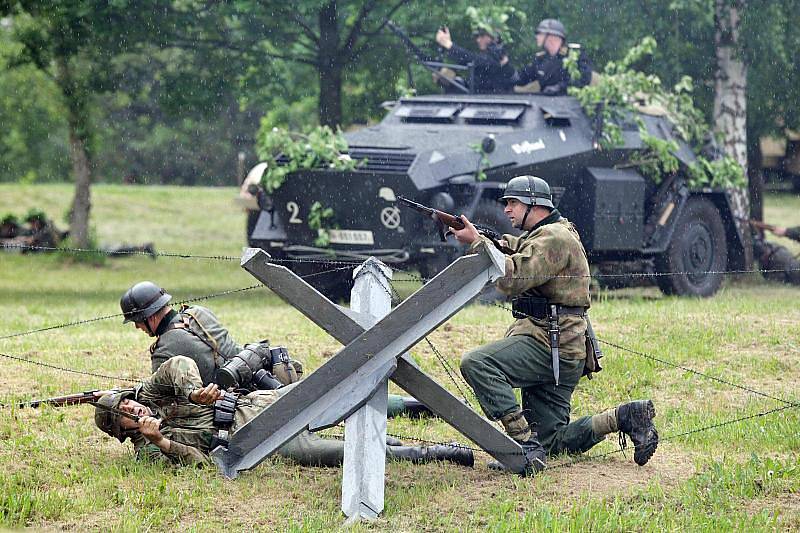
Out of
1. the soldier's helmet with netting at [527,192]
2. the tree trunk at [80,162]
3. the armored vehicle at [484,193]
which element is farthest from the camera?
the tree trunk at [80,162]

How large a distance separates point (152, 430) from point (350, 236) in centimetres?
726

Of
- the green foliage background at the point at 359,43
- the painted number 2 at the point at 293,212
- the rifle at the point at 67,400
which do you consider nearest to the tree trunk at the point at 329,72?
the green foliage background at the point at 359,43

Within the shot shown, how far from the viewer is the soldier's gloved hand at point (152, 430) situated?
7410mm

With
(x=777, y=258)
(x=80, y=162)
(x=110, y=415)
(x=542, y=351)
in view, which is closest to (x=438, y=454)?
(x=542, y=351)

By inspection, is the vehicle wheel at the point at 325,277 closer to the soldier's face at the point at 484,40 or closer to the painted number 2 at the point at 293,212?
the painted number 2 at the point at 293,212

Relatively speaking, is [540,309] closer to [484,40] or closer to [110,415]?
[110,415]

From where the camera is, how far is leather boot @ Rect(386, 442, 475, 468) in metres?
7.82

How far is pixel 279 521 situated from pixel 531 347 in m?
1.77

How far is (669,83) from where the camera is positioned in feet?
66.7

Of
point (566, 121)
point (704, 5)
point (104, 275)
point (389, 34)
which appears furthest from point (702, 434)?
point (104, 275)

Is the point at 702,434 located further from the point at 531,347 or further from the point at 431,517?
the point at 431,517

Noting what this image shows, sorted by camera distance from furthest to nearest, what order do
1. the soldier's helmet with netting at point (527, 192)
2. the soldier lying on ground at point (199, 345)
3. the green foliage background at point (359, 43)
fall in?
the green foliage background at point (359, 43), the soldier lying on ground at point (199, 345), the soldier's helmet with netting at point (527, 192)

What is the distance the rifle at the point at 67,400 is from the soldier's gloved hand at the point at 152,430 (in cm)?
42

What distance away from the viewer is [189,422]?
7715 millimetres
